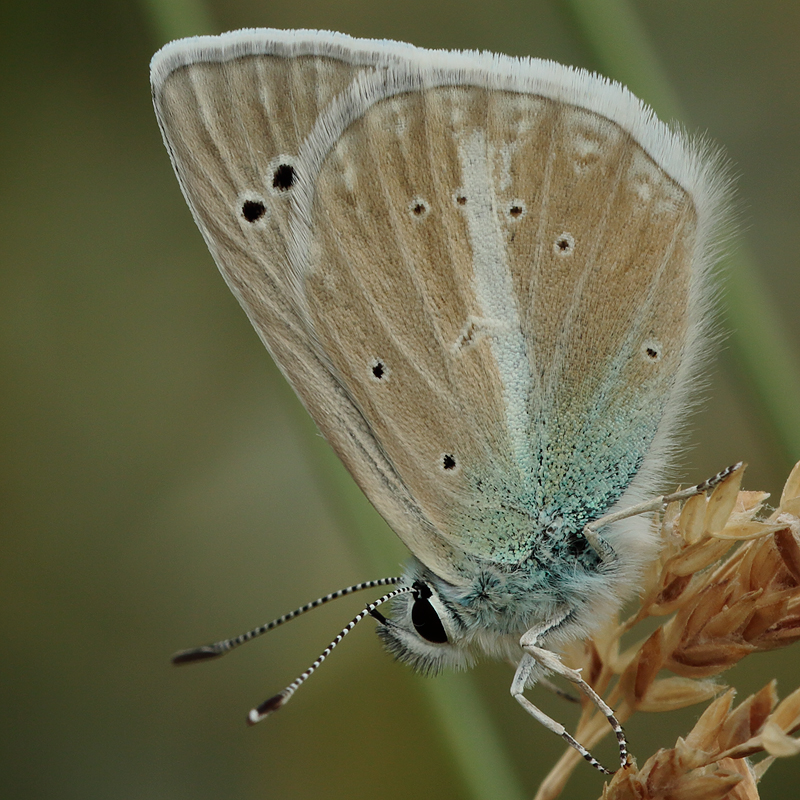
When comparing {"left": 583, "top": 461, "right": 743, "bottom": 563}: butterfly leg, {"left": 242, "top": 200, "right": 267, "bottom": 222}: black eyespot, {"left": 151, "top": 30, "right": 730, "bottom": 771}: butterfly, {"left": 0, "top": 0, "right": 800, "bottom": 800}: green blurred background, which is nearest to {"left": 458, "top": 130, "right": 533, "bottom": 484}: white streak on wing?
{"left": 151, "top": 30, "right": 730, "bottom": 771}: butterfly

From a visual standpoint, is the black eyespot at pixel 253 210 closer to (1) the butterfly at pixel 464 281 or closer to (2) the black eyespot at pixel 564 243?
(1) the butterfly at pixel 464 281

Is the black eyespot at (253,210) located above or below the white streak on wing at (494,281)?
above

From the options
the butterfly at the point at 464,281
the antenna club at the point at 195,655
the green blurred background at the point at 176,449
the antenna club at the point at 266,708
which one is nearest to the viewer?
the antenna club at the point at 266,708

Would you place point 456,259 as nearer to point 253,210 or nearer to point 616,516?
point 253,210

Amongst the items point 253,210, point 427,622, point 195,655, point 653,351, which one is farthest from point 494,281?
point 195,655

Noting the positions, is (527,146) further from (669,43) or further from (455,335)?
(669,43)

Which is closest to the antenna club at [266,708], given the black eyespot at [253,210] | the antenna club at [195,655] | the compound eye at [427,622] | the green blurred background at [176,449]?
the antenna club at [195,655]
